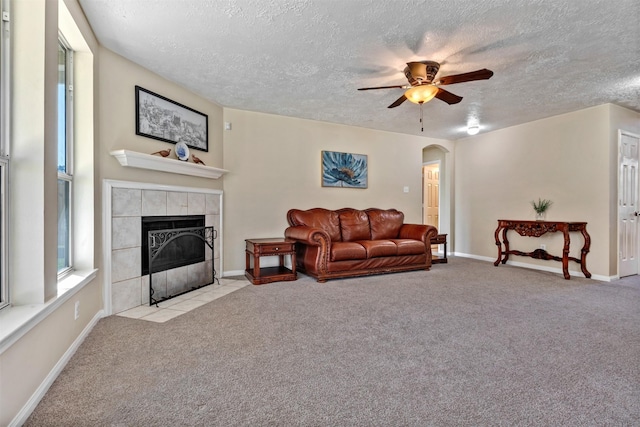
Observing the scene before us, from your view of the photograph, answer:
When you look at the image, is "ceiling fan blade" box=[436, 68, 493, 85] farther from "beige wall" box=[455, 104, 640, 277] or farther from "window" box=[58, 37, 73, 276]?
"window" box=[58, 37, 73, 276]

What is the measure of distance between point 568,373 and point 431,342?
0.77m

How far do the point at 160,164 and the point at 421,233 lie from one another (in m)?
3.76

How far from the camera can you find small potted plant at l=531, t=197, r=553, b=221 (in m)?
4.87

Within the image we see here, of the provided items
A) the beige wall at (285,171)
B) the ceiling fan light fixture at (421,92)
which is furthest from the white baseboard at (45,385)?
the ceiling fan light fixture at (421,92)

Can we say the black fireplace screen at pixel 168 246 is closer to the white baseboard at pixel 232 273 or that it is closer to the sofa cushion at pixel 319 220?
the white baseboard at pixel 232 273

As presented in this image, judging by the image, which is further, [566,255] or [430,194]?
[430,194]

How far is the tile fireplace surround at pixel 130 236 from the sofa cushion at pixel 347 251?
1891mm

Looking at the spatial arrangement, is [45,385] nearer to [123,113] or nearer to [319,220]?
[123,113]

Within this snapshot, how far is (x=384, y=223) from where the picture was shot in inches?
210

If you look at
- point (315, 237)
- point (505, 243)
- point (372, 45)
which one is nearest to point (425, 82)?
point (372, 45)

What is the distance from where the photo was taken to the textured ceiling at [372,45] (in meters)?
2.21

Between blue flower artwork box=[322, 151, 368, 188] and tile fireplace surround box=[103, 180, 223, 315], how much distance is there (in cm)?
241

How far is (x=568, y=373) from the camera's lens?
181cm

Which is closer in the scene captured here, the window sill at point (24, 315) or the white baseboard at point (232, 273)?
the window sill at point (24, 315)
